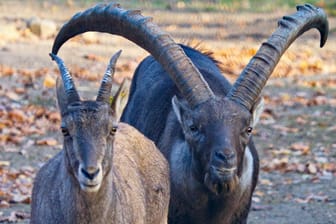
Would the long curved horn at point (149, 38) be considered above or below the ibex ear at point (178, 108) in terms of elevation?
above

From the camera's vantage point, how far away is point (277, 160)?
45.8ft

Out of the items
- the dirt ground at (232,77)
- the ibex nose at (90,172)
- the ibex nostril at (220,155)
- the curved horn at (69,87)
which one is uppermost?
the curved horn at (69,87)

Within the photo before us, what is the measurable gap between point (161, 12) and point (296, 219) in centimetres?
1643

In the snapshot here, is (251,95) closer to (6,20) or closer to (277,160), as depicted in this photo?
(277,160)

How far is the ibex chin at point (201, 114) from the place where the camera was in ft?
28.3

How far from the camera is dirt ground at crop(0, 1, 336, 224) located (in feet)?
39.9

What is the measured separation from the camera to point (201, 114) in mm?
8844

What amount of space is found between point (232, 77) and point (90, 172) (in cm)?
1267

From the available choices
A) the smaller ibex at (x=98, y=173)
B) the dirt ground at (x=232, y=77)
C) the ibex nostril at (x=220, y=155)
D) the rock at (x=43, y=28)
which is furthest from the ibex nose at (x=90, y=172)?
the rock at (x=43, y=28)

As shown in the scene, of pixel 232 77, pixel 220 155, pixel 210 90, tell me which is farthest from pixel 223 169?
pixel 232 77

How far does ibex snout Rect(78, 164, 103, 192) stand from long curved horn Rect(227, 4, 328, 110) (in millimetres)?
2545

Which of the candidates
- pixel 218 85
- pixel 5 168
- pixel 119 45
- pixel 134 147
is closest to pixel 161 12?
pixel 119 45

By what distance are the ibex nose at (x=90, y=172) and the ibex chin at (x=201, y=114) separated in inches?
75.4

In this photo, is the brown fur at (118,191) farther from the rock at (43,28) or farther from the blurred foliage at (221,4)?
the blurred foliage at (221,4)
